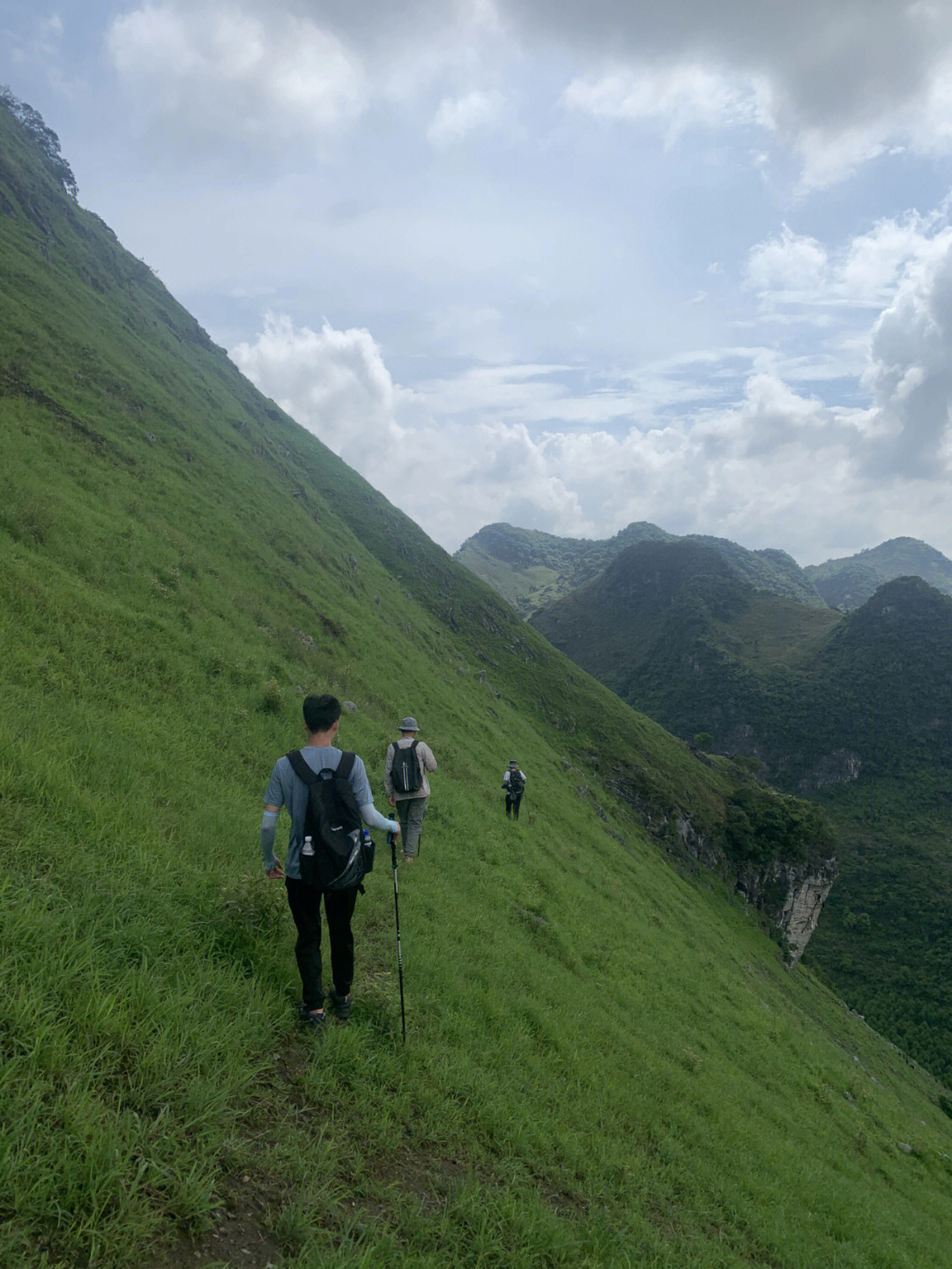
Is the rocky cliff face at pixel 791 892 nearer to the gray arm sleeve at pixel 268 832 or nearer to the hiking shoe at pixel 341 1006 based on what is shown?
the hiking shoe at pixel 341 1006

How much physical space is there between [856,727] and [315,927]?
169 meters

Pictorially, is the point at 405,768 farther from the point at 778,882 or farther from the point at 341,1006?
the point at 778,882

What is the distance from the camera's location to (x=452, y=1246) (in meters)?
4.54

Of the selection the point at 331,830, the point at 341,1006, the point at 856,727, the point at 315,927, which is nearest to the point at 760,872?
the point at 341,1006

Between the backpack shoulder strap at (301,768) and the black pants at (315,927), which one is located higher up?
the backpack shoulder strap at (301,768)

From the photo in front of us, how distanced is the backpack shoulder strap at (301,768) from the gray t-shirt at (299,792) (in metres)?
0.04

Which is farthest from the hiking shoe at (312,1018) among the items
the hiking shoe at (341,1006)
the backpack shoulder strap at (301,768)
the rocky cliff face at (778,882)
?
the rocky cliff face at (778,882)

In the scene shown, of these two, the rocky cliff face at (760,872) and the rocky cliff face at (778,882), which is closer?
the rocky cliff face at (760,872)

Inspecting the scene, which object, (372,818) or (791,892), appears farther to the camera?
(791,892)

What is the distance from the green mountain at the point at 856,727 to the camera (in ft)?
292

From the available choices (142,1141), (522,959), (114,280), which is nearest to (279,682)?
(522,959)

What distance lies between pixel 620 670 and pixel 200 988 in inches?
7489

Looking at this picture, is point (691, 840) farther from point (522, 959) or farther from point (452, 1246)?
point (452, 1246)

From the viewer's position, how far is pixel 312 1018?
583 cm
